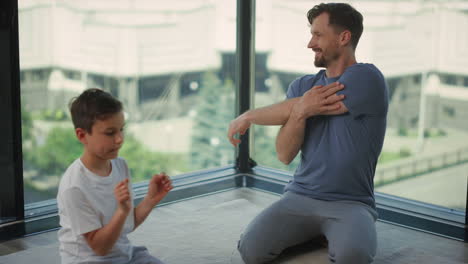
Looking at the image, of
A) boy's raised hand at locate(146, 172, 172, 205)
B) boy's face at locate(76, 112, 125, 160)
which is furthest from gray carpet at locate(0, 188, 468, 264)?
boy's face at locate(76, 112, 125, 160)

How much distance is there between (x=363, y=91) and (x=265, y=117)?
17.0 inches

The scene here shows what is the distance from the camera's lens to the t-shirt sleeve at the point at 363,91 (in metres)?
2.58

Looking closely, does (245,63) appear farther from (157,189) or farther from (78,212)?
(78,212)

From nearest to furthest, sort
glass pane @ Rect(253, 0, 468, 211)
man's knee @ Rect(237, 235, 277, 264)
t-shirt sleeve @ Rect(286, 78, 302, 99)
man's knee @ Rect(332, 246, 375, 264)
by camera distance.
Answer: man's knee @ Rect(332, 246, 375, 264), man's knee @ Rect(237, 235, 277, 264), t-shirt sleeve @ Rect(286, 78, 302, 99), glass pane @ Rect(253, 0, 468, 211)

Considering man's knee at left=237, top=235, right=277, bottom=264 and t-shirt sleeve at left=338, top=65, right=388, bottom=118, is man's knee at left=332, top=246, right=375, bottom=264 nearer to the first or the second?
man's knee at left=237, top=235, right=277, bottom=264

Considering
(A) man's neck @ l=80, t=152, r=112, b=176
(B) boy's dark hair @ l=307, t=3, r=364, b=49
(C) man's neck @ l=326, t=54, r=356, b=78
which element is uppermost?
(B) boy's dark hair @ l=307, t=3, r=364, b=49

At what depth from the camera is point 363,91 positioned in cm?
258

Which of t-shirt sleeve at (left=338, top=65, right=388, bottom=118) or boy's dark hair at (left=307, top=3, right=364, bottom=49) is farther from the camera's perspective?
boy's dark hair at (left=307, top=3, right=364, bottom=49)

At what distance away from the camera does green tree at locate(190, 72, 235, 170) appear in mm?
4008

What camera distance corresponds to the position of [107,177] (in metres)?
1.96

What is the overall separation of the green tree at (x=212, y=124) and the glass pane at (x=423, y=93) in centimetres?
76

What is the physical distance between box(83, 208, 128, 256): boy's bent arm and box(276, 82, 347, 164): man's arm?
103cm

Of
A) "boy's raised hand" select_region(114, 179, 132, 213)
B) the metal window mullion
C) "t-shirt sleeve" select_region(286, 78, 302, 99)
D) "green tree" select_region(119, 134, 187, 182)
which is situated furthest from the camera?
the metal window mullion

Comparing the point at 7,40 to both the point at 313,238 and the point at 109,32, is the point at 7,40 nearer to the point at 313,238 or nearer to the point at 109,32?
the point at 109,32
